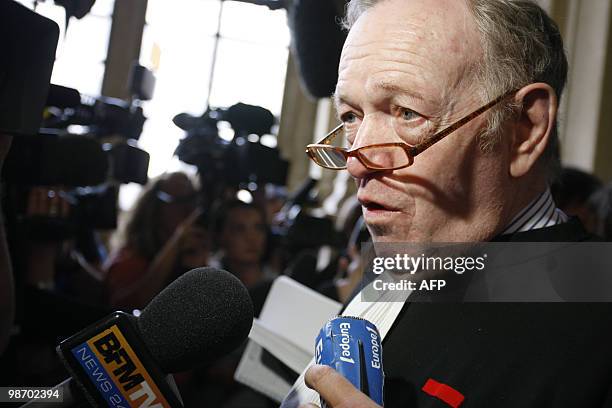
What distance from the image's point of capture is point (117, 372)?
691mm

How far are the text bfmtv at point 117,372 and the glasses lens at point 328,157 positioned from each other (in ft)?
1.66

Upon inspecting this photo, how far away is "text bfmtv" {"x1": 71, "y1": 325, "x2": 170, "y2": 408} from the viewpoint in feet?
2.26

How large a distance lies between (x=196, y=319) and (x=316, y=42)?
32.4 inches

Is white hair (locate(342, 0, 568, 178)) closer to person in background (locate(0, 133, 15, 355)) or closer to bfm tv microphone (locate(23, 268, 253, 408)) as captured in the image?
bfm tv microphone (locate(23, 268, 253, 408))

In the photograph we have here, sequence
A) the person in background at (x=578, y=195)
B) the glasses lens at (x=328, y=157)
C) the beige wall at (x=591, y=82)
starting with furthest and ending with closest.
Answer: the beige wall at (x=591, y=82)
the person in background at (x=578, y=195)
the glasses lens at (x=328, y=157)

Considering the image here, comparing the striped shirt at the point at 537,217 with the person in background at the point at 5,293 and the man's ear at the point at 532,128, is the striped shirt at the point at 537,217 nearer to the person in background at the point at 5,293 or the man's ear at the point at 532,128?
the man's ear at the point at 532,128

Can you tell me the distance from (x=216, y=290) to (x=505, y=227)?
1.68 feet

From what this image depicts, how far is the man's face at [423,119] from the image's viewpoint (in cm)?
100

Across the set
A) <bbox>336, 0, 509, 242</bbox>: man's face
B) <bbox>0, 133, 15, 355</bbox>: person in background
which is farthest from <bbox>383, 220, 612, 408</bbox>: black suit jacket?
<bbox>0, 133, 15, 355</bbox>: person in background

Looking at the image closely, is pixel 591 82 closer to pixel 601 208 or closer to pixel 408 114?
pixel 601 208

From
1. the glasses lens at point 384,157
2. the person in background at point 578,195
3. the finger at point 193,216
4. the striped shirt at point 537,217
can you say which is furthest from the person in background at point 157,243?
the person in background at point 578,195

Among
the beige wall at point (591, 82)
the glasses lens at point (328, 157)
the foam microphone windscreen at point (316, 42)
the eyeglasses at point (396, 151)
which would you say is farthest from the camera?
the beige wall at point (591, 82)

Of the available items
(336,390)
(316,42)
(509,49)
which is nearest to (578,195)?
(316,42)

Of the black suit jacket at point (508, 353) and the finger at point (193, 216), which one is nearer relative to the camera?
the black suit jacket at point (508, 353)
